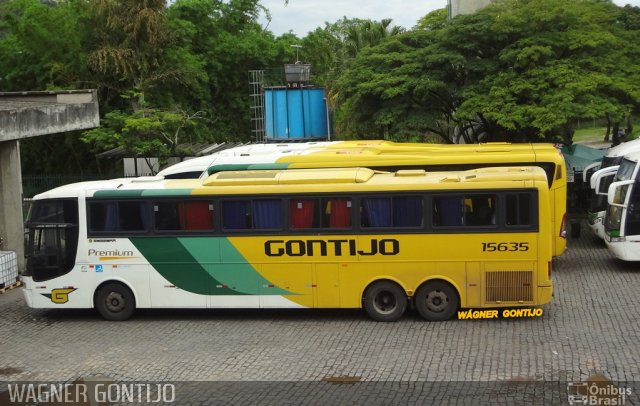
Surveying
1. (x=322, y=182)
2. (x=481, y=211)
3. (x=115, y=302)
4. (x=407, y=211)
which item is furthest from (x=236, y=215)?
(x=481, y=211)

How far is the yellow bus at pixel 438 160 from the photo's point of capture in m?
17.3

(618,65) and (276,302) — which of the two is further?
(618,65)

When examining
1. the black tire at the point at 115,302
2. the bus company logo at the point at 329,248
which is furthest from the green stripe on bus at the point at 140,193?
the bus company logo at the point at 329,248

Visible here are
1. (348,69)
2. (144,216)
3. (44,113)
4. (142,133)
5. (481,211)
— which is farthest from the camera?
(142,133)

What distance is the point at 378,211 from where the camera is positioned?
548 inches

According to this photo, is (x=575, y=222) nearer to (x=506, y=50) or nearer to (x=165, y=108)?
(x=506, y=50)

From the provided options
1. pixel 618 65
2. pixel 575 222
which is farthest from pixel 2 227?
pixel 618 65

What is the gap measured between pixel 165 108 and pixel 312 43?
1182 centimetres

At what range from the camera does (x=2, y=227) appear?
19.3m

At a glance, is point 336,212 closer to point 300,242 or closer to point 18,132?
point 300,242

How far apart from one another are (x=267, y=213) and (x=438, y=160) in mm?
5023

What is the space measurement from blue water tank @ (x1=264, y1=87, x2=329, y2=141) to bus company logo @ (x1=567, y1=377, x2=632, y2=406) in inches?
825

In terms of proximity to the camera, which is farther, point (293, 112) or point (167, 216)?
point (293, 112)

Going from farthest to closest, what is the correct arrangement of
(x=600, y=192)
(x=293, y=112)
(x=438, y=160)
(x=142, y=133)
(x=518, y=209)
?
(x=293, y=112), (x=142, y=133), (x=600, y=192), (x=438, y=160), (x=518, y=209)
